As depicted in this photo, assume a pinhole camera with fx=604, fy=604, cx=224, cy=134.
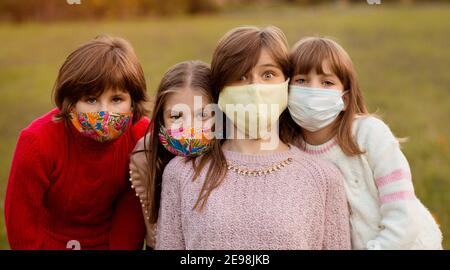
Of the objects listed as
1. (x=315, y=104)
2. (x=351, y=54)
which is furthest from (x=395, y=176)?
(x=351, y=54)

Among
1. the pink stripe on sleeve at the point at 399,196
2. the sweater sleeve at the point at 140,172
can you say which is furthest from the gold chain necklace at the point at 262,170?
the sweater sleeve at the point at 140,172

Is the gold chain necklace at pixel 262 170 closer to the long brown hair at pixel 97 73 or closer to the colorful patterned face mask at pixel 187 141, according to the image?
the colorful patterned face mask at pixel 187 141

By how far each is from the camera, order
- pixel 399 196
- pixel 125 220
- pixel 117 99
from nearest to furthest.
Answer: pixel 399 196, pixel 117 99, pixel 125 220

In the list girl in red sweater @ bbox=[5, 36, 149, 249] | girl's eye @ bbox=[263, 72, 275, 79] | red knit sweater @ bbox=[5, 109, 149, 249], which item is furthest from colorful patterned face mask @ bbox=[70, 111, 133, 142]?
girl's eye @ bbox=[263, 72, 275, 79]

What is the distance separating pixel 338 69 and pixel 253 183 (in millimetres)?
768

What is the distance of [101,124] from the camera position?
3254mm

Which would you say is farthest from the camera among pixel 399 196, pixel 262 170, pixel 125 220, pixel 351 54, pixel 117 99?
pixel 351 54

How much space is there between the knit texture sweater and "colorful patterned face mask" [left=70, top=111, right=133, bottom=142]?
103 centimetres

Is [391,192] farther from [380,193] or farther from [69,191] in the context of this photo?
[69,191]

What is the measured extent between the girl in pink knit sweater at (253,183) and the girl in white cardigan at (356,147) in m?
0.10

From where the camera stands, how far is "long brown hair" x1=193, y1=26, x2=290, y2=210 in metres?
2.96
